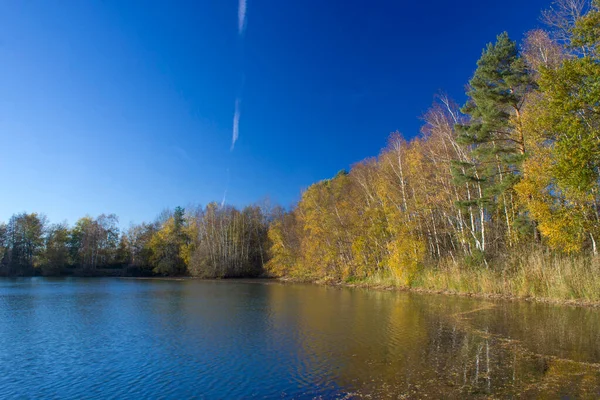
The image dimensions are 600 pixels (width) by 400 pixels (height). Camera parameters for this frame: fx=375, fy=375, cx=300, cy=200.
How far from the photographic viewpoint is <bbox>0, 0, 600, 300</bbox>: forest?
14492mm

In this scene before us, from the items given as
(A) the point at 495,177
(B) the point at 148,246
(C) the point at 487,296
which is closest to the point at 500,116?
(A) the point at 495,177

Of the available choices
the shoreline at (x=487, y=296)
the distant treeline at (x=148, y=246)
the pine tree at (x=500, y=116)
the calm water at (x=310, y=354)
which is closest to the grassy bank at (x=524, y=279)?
the shoreline at (x=487, y=296)

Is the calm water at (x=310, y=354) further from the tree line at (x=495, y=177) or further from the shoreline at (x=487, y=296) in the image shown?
the tree line at (x=495, y=177)

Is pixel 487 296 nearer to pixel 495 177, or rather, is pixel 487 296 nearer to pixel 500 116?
pixel 495 177

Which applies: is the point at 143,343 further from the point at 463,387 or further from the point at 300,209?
the point at 300,209

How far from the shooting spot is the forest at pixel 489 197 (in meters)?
14.5

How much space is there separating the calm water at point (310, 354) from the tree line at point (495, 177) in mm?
5633

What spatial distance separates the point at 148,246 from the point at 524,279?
7606cm

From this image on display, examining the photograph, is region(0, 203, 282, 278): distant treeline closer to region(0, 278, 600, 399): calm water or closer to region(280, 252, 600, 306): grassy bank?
region(280, 252, 600, 306): grassy bank

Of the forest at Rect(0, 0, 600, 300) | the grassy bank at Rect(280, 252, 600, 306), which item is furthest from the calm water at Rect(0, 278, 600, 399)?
the forest at Rect(0, 0, 600, 300)

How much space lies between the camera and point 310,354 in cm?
1155

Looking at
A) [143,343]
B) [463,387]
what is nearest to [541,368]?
[463,387]

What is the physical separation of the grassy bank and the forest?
8 cm

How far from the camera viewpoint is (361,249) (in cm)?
4084
